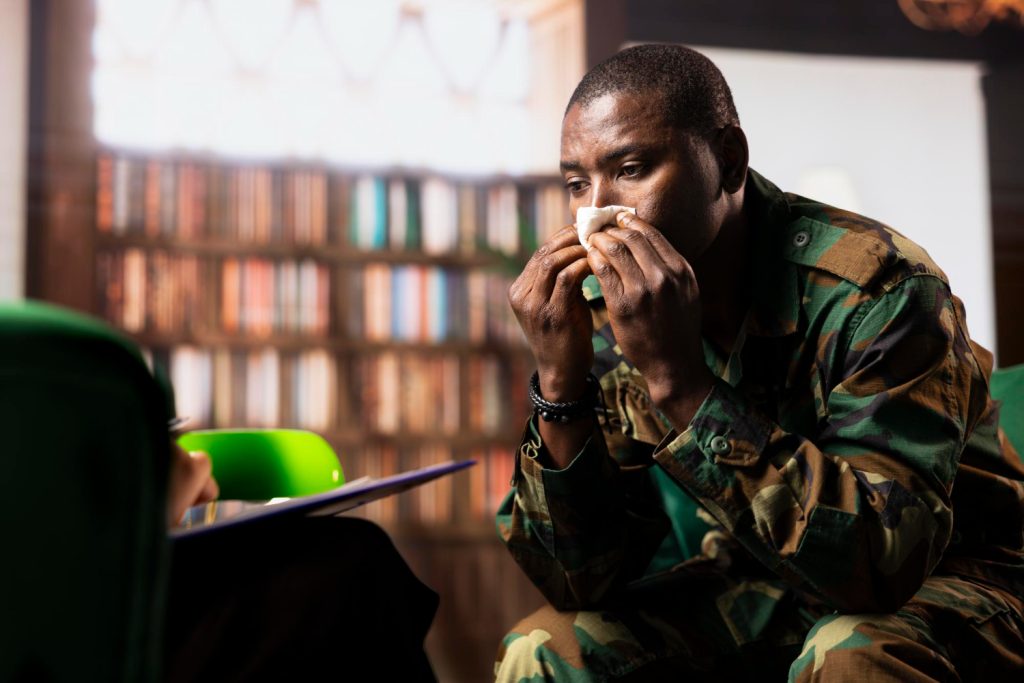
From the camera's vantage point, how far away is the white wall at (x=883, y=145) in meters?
3.37

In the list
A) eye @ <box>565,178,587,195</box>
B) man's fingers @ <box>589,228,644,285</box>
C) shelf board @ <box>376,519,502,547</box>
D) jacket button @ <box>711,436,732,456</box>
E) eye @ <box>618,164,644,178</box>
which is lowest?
shelf board @ <box>376,519,502,547</box>

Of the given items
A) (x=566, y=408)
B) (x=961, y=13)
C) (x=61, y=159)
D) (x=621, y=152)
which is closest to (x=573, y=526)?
(x=566, y=408)

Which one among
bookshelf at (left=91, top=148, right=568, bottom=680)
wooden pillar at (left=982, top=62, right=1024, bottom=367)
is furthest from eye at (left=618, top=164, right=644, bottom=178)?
wooden pillar at (left=982, top=62, right=1024, bottom=367)

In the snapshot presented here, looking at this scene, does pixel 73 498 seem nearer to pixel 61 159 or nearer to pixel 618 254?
pixel 618 254

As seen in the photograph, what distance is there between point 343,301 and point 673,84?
202cm

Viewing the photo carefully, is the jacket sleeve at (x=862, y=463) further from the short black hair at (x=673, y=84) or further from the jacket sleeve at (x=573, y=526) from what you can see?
the short black hair at (x=673, y=84)

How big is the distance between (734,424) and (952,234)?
2.73m

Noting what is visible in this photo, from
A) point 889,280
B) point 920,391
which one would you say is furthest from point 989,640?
point 889,280

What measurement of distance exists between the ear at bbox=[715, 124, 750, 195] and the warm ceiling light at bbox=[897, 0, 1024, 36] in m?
2.59

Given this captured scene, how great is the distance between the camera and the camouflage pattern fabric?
103 centimetres

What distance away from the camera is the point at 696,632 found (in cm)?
123

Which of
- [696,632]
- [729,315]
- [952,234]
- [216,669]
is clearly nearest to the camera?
[216,669]

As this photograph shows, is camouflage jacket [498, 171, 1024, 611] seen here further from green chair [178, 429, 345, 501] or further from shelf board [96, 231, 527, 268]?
shelf board [96, 231, 527, 268]

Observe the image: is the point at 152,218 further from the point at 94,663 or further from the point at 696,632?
the point at 94,663
